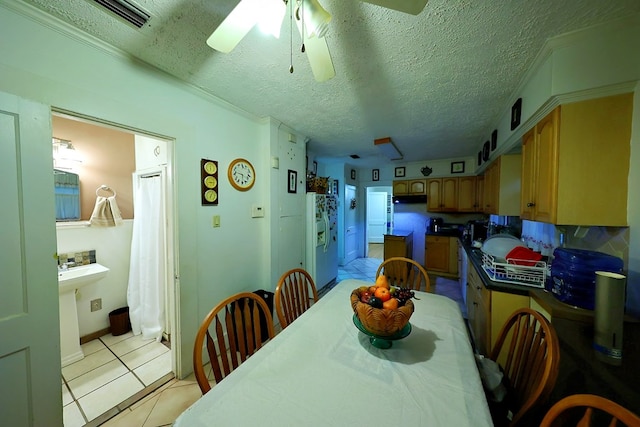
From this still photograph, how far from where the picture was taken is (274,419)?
→ 2.23ft

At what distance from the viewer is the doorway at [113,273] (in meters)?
1.72

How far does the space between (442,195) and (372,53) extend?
12.8 ft

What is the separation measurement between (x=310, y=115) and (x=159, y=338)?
2881mm

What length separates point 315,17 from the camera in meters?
0.85

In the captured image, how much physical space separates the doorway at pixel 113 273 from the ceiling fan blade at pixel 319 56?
1316mm

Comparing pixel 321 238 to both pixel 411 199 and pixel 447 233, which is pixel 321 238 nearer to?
pixel 411 199

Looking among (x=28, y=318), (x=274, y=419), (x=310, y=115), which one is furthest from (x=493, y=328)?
(x=28, y=318)

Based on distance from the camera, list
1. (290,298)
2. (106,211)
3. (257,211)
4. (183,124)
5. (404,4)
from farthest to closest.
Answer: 1. (257,211)
2. (106,211)
3. (183,124)
4. (290,298)
5. (404,4)

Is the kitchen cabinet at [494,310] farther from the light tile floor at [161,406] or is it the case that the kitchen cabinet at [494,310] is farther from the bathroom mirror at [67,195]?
the bathroom mirror at [67,195]

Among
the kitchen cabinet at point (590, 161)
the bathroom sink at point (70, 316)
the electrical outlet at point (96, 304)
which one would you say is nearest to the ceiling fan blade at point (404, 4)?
the kitchen cabinet at point (590, 161)

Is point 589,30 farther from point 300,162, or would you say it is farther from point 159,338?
point 159,338

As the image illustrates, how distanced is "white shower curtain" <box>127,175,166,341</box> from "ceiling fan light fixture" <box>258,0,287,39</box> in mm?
1943

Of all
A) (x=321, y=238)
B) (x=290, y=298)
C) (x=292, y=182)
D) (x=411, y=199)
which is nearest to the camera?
(x=290, y=298)

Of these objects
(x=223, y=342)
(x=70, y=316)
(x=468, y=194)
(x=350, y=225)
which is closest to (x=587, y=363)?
(x=223, y=342)
